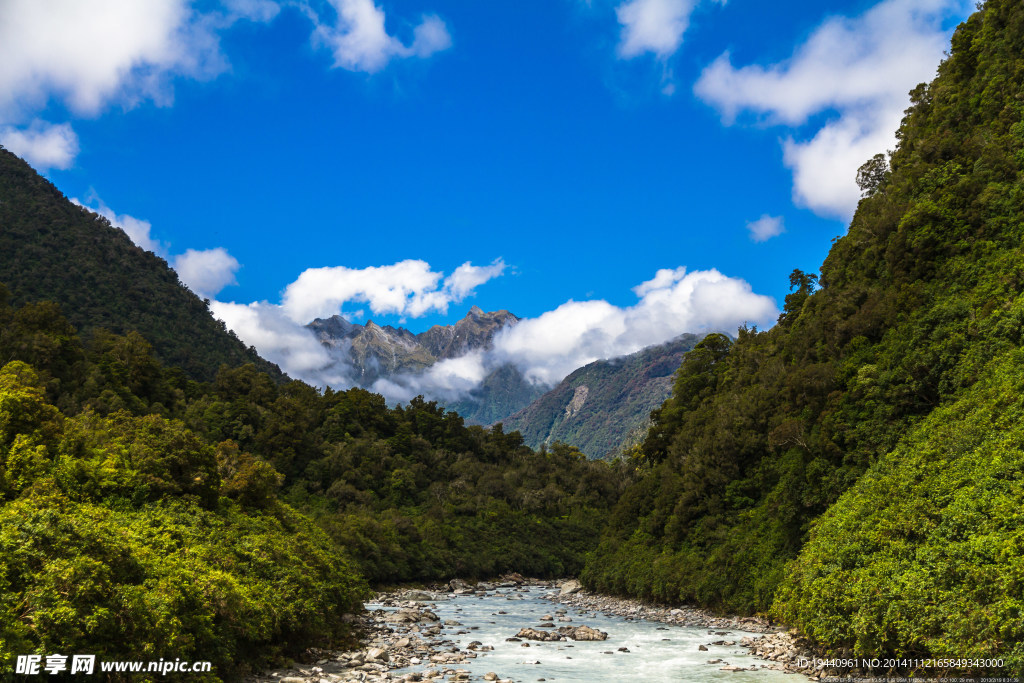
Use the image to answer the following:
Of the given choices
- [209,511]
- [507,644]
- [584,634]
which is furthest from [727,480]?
[209,511]

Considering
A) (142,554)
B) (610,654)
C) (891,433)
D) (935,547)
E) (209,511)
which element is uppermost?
(891,433)

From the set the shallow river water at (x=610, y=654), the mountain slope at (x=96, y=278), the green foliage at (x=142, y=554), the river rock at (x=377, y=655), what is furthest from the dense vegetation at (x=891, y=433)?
the mountain slope at (x=96, y=278)

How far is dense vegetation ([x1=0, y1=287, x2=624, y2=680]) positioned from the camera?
48.4 ft

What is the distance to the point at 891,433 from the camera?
1320 inches

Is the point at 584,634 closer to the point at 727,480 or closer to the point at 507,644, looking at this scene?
the point at 507,644

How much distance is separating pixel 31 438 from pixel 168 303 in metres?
123

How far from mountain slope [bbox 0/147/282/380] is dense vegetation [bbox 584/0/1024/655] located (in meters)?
91.3

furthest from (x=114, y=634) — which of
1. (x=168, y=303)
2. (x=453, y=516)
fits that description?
(x=168, y=303)

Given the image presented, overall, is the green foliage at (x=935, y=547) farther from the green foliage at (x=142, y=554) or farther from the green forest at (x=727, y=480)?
the green foliage at (x=142, y=554)

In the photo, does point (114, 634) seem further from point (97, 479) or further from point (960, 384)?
point (960, 384)

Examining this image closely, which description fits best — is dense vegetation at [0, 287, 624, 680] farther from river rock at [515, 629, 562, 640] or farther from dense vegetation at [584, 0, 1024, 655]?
dense vegetation at [584, 0, 1024, 655]

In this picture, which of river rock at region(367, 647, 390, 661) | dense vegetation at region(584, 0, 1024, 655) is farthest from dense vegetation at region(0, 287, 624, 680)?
dense vegetation at region(584, 0, 1024, 655)

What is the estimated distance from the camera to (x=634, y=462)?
11100 cm

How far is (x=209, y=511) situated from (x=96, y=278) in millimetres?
109475
